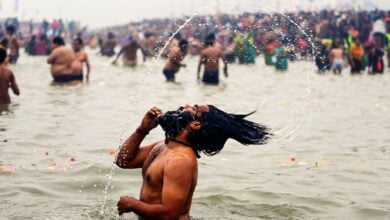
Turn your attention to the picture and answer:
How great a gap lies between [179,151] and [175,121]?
193 mm

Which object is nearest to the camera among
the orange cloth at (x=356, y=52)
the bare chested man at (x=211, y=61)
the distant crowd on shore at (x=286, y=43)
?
the bare chested man at (x=211, y=61)

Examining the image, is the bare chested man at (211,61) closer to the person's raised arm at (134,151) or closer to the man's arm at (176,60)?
the man's arm at (176,60)

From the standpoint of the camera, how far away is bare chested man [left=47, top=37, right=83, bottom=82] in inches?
565

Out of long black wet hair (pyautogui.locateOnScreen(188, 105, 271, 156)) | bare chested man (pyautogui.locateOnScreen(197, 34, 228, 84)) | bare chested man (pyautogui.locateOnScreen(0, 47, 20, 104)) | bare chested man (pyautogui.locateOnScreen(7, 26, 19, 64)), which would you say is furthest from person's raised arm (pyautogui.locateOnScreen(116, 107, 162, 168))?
bare chested man (pyautogui.locateOnScreen(7, 26, 19, 64))

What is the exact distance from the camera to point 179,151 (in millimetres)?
3832

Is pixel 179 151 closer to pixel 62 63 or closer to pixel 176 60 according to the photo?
pixel 62 63

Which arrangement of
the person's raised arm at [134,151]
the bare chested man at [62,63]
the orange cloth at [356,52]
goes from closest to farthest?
the person's raised arm at [134,151]
the bare chested man at [62,63]
the orange cloth at [356,52]

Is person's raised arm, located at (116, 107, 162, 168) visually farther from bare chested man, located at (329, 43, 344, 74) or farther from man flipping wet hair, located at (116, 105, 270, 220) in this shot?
bare chested man, located at (329, 43, 344, 74)

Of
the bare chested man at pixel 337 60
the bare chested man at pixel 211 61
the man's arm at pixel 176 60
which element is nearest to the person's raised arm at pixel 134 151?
the bare chested man at pixel 211 61

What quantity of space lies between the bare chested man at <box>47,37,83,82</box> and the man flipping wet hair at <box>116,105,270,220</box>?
414 inches

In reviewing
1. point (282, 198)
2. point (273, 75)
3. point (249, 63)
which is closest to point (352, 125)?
point (282, 198)

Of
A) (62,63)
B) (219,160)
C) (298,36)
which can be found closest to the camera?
(219,160)

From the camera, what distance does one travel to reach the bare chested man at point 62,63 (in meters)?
14.4

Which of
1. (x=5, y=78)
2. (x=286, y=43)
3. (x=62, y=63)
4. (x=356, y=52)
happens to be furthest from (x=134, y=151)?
(x=286, y=43)
